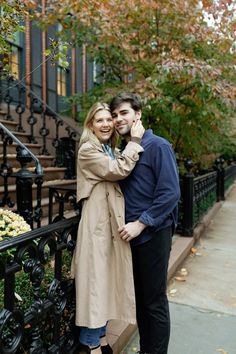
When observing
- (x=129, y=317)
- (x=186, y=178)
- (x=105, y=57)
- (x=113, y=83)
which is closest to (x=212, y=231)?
(x=186, y=178)

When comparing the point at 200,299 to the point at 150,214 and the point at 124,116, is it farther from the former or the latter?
Answer: the point at 124,116

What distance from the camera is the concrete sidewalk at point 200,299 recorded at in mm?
3238

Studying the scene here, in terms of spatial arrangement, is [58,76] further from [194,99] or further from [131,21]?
[194,99]

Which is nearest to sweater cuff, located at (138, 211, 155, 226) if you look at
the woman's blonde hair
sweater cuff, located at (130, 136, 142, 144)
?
sweater cuff, located at (130, 136, 142, 144)

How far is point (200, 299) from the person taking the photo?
4.27 meters

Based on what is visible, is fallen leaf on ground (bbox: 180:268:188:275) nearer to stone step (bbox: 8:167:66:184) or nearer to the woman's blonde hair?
the woman's blonde hair

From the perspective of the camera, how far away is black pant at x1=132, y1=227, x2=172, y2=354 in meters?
2.57

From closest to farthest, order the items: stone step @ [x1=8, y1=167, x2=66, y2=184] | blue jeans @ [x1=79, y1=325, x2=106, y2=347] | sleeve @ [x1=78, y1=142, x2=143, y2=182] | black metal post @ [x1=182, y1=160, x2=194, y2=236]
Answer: sleeve @ [x1=78, y1=142, x2=143, y2=182]
blue jeans @ [x1=79, y1=325, x2=106, y2=347]
black metal post @ [x1=182, y1=160, x2=194, y2=236]
stone step @ [x1=8, y1=167, x2=66, y2=184]

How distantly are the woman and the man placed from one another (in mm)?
80

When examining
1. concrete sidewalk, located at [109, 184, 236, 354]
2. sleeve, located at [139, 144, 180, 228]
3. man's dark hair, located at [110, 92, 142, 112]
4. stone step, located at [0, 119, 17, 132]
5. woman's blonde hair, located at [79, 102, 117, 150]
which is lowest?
concrete sidewalk, located at [109, 184, 236, 354]

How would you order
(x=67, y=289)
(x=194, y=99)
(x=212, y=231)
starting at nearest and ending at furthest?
(x=67, y=289)
(x=194, y=99)
(x=212, y=231)

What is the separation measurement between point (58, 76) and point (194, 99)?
6.78 meters

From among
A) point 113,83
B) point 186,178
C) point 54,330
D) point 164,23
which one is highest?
point 164,23

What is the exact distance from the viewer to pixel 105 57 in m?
6.66
